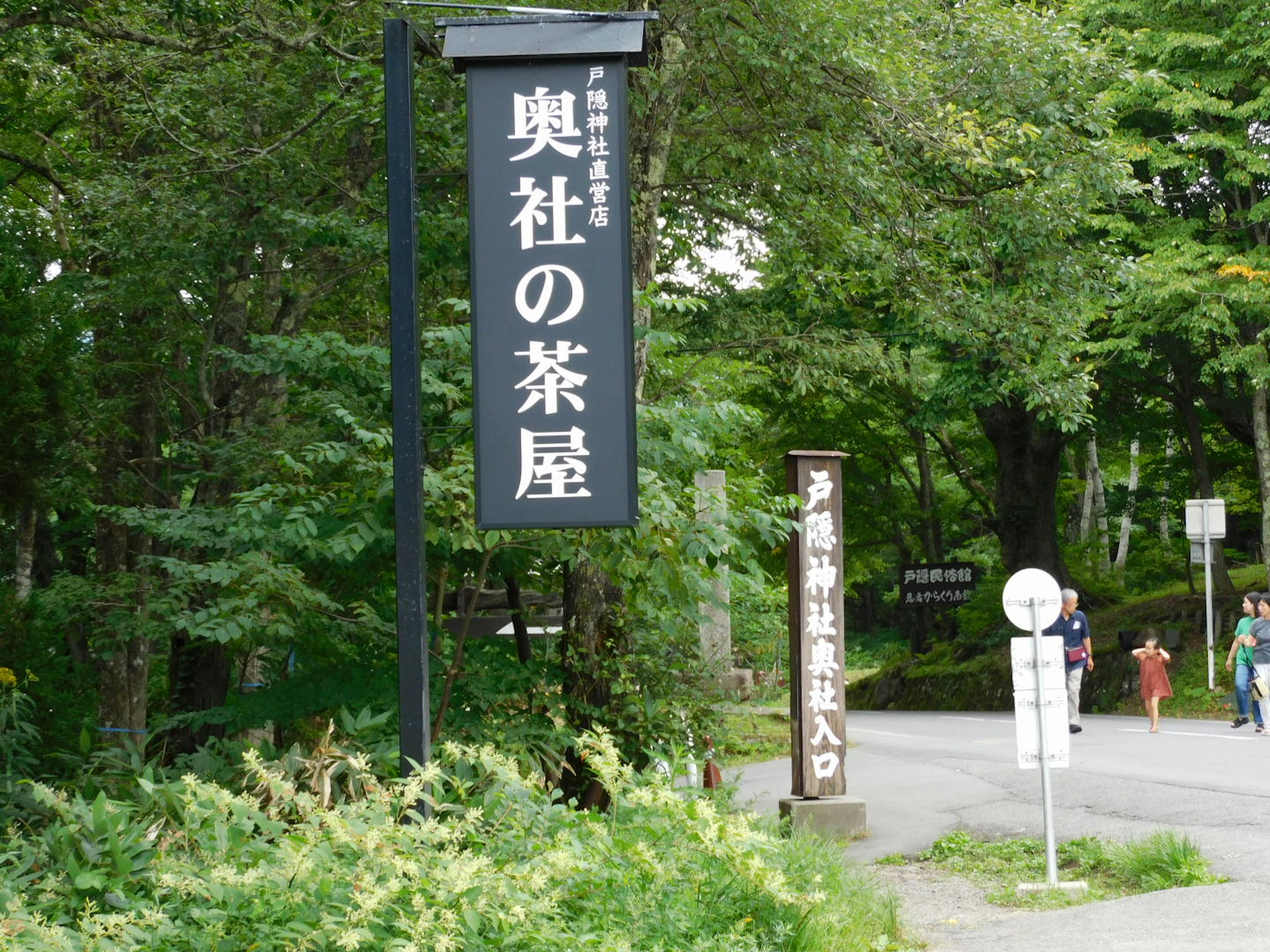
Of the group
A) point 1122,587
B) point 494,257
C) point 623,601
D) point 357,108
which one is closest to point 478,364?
point 494,257

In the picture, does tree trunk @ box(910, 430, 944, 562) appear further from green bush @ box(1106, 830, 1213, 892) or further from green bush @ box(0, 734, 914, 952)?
green bush @ box(0, 734, 914, 952)

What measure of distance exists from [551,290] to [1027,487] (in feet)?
75.9

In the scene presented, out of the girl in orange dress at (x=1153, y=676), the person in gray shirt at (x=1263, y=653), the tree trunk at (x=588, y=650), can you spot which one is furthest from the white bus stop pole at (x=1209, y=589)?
the tree trunk at (x=588, y=650)

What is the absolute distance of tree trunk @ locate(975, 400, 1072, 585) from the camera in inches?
1070

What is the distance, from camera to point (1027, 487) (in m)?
27.3

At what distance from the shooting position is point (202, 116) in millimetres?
12781

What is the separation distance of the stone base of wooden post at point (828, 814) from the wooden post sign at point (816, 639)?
0.31 feet

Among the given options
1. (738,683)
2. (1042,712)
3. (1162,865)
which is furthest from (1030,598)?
(738,683)

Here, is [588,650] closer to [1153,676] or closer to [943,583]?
[1153,676]

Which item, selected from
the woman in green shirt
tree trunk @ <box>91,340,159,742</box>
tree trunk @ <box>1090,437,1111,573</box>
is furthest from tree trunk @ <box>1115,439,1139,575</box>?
tree trunk @ <box>91,340,159,742</box>

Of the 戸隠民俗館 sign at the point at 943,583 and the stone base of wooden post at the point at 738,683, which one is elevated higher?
the 戸隠民俗館 sign at the point at 943,583

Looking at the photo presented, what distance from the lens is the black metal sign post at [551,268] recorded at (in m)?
5.75

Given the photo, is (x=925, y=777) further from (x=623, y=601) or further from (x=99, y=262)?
(x=99, y=262)

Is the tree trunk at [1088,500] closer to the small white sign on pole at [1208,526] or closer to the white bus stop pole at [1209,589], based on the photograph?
the small white sign on pole at [1208,526]
